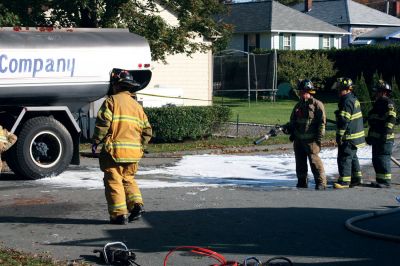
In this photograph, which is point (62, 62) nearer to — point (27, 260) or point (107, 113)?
point (107, 113)

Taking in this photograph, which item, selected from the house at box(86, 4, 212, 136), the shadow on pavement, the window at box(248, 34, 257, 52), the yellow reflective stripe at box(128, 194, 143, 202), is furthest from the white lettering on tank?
the window at box(248, 34, 257, 52)

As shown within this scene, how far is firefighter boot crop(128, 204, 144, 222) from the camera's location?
919cm

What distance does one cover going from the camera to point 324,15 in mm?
62906

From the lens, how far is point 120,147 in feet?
30.0

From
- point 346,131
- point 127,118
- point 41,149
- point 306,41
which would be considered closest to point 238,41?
point 306,41

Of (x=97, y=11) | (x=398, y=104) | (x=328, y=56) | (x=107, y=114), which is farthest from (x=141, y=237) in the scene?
(x=328, y=56)

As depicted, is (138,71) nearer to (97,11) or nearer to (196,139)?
(97,11)

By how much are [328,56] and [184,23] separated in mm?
25934

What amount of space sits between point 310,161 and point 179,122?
25.3 ft

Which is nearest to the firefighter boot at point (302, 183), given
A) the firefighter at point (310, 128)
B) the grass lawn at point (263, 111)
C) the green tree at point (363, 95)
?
the firefighter at point (310, 128)

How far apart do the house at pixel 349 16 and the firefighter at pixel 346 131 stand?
164 ft

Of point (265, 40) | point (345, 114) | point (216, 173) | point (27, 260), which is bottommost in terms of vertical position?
point (216, 173)

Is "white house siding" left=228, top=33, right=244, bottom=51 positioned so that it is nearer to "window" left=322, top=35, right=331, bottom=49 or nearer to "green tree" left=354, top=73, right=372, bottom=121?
"window" left=322, top=35, right=331, bottom=49

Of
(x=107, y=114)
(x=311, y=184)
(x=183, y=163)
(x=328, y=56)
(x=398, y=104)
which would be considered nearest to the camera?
(x=107, y=114)
